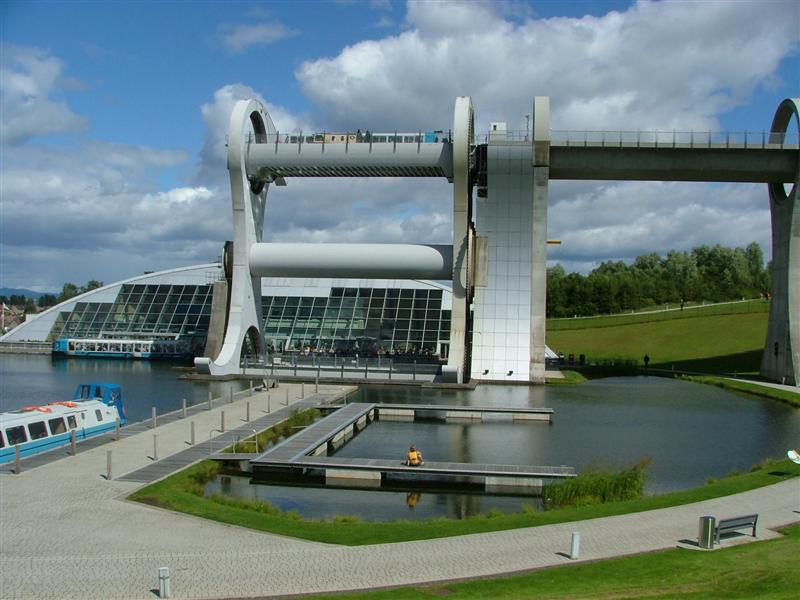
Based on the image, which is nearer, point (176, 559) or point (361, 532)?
point (176, 559)

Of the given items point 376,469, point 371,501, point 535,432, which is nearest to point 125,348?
point 535,432

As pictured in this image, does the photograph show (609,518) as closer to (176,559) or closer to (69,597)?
(176,559)

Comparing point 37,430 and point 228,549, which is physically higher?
point 37,430

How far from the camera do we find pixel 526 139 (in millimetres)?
48094

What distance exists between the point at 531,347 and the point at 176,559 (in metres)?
35.8

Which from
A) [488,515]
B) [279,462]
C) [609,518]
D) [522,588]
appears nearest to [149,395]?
[279,462]

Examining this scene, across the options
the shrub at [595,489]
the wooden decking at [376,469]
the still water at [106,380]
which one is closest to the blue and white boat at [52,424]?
the still water at [106,380]

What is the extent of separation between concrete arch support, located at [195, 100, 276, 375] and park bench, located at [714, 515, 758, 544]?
36332 millimetres

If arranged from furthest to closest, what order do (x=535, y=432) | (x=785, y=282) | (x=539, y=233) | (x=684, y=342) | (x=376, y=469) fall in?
(x=684, y=342) < (x=539, y=233) < (x=785, y=282) < (x=535, y=432) < (x=376, y=469)

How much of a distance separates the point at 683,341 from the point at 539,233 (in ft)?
95.9

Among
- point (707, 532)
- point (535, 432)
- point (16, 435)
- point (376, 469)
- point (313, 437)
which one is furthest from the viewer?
point (535, 432)

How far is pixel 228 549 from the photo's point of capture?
548 inches

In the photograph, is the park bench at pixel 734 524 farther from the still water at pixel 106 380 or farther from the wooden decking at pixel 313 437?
the still water at pixel 106 380

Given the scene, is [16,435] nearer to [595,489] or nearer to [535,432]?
[595,489]
